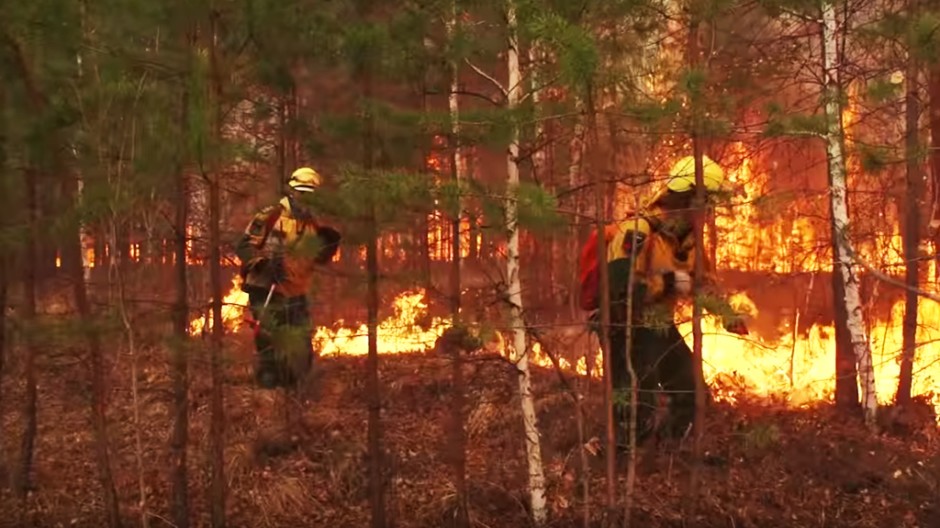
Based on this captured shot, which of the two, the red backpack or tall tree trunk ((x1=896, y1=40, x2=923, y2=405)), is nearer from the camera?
the red backpack

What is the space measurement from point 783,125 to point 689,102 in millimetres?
767

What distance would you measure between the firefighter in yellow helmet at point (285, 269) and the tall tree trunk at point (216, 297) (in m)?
0.30

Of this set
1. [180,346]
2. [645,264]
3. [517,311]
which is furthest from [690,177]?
[180,346]

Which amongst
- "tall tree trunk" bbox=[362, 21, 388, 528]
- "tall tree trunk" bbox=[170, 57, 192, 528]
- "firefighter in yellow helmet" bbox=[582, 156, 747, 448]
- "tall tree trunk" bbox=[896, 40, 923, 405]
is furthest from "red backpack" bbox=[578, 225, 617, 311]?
"tall tree trunk" bbox=[896, 40, 923, 405]

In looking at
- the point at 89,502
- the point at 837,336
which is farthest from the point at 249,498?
the point at 837,336

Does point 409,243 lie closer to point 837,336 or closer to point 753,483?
point 753,483

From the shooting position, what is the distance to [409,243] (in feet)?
19.6

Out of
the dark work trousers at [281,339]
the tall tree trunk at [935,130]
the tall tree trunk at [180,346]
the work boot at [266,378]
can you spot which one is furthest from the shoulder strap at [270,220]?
the tall tree trunk at [935,130]

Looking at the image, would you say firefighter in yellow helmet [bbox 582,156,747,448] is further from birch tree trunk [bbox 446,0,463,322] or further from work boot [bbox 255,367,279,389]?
work boot [bbox 255,367,279,389]

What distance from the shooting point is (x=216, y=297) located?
Answer: 5.37 m

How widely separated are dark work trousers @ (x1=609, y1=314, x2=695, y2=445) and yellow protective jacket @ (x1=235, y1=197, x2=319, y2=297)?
212 cm

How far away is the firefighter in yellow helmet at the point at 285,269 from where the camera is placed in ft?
18.2

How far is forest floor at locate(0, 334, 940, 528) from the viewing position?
5914mm

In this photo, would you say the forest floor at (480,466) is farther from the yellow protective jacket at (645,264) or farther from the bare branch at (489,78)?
the bare branch at (489,78)
